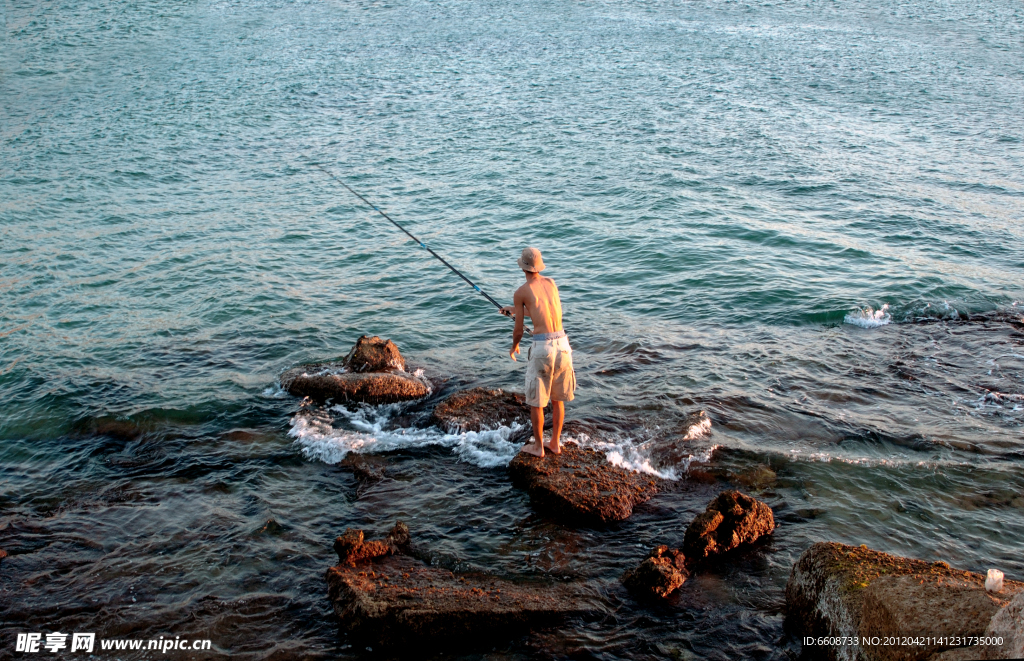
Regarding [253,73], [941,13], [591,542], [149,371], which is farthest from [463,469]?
[941,13]

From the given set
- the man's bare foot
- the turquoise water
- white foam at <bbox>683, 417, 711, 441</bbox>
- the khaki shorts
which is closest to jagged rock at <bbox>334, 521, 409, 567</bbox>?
the turquoise water

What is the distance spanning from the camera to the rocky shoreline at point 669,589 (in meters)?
4.19

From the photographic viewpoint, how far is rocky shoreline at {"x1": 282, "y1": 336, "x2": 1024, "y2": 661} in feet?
13.8

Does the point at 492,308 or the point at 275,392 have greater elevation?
the point at 492,308

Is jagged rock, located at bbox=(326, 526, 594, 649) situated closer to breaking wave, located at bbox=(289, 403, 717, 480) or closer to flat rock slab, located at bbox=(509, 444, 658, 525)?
flat rock slab, located at bbox=(509, 444, 658, 525)

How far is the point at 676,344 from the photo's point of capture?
1009cm

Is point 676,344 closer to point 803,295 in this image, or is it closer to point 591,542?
point 803,295

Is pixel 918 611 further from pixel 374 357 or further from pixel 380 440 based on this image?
pixel 374 357

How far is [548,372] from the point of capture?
694 centimetres

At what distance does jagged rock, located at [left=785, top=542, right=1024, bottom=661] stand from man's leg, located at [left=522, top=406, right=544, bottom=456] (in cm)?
260

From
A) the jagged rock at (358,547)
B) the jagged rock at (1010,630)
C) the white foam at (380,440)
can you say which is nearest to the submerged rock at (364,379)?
the white foam at (380,440)

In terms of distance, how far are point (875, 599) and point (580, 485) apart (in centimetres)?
266

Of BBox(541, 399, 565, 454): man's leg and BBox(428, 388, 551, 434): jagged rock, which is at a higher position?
BBox(541, 399, 565, 454): man's leg

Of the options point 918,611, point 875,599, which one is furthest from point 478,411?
point 918,611
